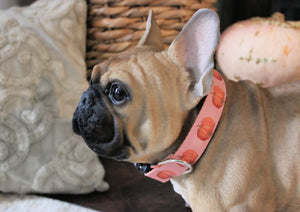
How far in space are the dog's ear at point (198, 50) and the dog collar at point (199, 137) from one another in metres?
0.04

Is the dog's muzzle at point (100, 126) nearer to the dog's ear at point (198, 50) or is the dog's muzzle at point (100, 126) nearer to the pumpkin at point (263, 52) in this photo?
the dog's ear at point (198, 50)

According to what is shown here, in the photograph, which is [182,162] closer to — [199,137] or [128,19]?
[199,137]

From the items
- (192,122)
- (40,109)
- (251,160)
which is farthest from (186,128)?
(40,109)

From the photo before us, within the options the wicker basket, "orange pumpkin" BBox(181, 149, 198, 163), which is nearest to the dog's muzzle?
"orange pumpkin" BBox(181, 149, 198, 163)

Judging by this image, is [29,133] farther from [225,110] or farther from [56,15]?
[225,110]

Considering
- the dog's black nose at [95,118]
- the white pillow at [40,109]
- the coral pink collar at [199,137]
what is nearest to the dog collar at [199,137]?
the coral pink collar at [199,137]

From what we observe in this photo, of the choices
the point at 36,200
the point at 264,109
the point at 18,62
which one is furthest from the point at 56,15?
the point at 264,109

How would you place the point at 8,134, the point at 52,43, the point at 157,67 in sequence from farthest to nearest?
the point at 52,43, the point at 8,134, the point at 157,67

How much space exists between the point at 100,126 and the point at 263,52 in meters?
0.64

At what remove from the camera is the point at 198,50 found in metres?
0.61

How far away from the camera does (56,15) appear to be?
105cm

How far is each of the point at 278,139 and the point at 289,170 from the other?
0.06 m


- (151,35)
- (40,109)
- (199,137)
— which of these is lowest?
(40,109)

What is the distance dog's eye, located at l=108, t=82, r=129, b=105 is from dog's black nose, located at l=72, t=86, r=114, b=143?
0.02 meters
